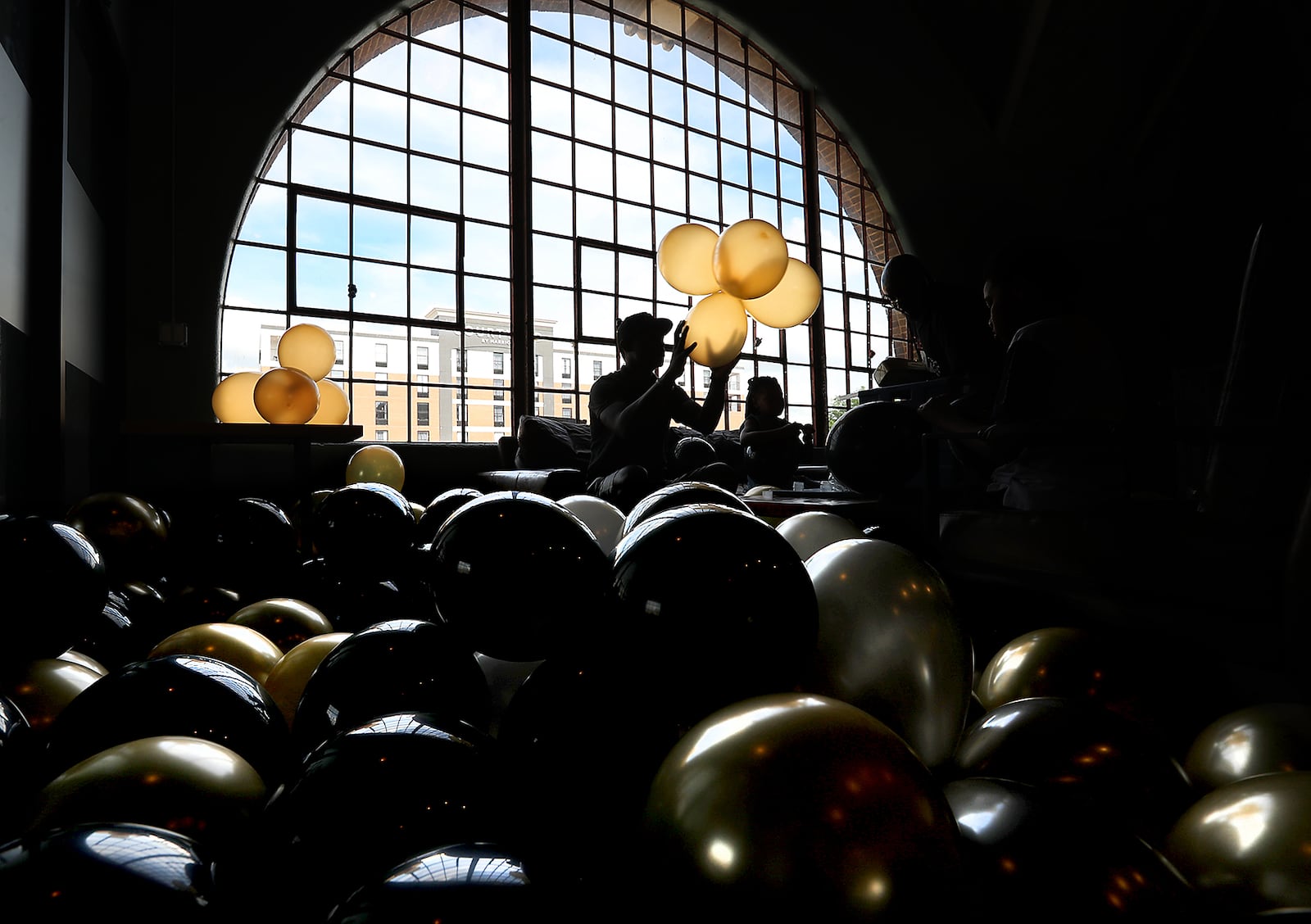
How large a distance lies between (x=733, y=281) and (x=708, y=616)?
2.24 meters

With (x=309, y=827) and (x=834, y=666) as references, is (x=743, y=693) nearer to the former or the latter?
(x=834, y=666)

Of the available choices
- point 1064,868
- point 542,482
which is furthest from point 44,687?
point 542,482

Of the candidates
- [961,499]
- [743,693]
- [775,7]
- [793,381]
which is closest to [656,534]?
[743,693]

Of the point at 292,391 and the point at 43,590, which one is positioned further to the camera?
the point at 292,391

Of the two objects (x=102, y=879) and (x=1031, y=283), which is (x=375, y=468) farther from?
(x=102, y=879)

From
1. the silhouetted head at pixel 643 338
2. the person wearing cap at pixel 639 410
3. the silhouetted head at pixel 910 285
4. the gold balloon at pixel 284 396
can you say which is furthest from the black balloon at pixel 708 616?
the gold balloon at pixel 284 396

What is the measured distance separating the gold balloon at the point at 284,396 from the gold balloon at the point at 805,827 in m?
3.26

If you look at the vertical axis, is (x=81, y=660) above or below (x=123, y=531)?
below

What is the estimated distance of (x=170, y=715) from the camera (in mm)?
606

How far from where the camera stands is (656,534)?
641 millimetres

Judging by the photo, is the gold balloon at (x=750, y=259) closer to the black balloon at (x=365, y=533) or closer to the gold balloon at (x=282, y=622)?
the black balloon at (x=365, y=533)

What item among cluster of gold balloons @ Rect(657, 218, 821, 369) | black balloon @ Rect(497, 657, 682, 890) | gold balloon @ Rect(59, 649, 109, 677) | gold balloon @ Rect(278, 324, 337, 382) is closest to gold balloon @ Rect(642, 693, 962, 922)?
black balloon @ Rect(497, 657, 682, 890)

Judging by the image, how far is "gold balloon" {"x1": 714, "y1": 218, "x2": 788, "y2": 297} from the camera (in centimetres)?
259

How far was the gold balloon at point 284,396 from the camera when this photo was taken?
10.4 ft
